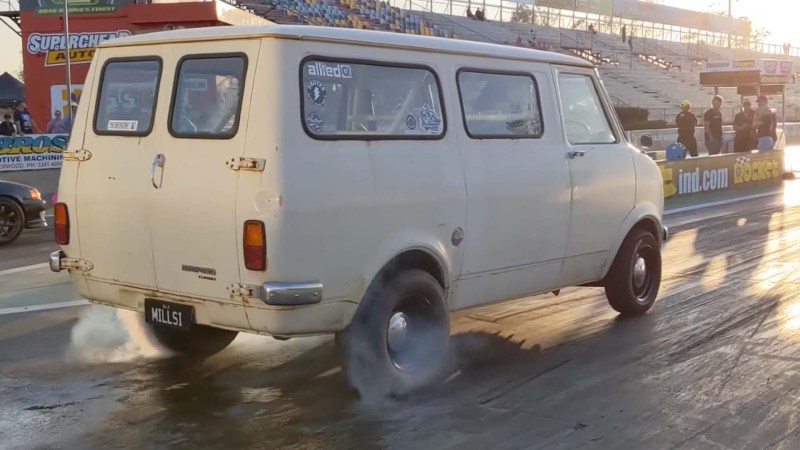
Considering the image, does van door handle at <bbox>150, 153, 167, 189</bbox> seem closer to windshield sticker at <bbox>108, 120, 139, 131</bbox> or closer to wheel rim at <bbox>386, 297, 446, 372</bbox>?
windshield sticker at <bbox>108, 120, 139, 131</bbox>

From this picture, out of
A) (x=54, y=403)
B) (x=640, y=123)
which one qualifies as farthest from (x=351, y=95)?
(x=640, y=123)

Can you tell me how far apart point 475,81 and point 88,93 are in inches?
98.3

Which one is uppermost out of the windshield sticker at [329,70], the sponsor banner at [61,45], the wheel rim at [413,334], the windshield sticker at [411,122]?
the sponsor banner at [61,45]

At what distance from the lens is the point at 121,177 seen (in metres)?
5.29

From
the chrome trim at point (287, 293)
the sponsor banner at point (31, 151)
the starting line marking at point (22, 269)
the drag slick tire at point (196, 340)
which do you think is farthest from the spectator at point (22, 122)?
the chrome trim at point (287, 293)

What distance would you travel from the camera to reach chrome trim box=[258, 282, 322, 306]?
4699mm

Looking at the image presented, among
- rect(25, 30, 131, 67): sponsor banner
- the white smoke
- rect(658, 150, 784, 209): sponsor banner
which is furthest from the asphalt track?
rect(25, 30, 131, 67): sponsor banner

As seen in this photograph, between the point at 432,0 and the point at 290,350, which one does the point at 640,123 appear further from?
the point at 290,350

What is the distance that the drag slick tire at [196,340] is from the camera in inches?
246

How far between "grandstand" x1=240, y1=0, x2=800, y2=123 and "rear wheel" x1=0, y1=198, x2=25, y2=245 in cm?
2026

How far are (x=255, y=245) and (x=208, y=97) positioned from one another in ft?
3.30

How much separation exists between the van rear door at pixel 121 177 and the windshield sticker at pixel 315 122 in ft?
3.33

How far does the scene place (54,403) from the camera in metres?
5.37

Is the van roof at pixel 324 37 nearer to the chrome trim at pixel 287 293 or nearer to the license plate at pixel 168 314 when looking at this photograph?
the chrome trim at pixel 287 293
